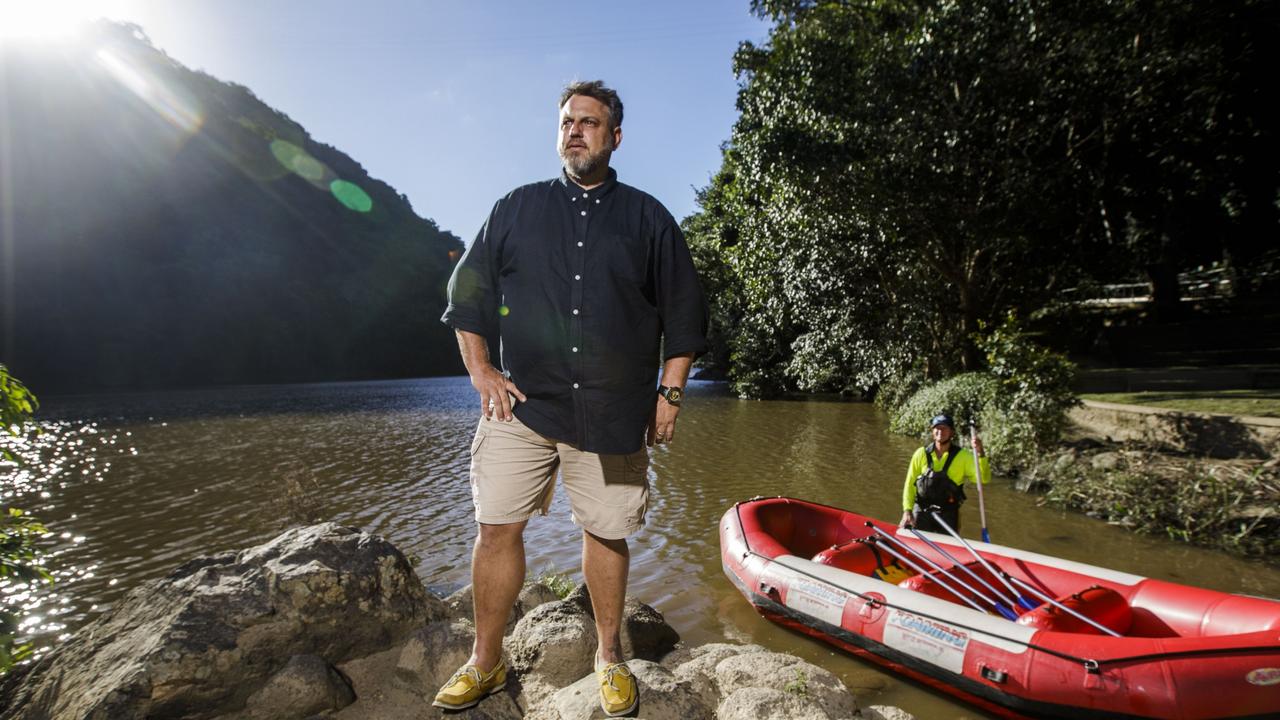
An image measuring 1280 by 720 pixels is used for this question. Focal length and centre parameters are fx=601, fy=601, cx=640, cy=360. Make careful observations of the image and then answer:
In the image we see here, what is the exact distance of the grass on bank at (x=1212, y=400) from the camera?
8609 millimetres

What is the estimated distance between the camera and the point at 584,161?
2455 millimetres

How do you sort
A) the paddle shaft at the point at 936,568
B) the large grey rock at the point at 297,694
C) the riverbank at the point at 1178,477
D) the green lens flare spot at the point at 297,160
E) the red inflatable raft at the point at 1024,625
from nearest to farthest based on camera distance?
the large grey rock at the point at 297,694
the red inflatable raft at the point at 1024,625
the paddle shaft at the point at 936,568
the riverbank at the point at 1178,477
the green lens flare spot at the point at 297,160

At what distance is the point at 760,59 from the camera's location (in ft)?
55.3

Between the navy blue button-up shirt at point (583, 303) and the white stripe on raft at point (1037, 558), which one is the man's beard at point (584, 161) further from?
the white stripe on raft at point (1037, 558)

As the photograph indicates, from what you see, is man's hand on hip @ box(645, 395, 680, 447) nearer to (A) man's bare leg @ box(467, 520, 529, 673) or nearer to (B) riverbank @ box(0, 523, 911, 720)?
(A) man's bare leg @ box(467, 520, 529, 673)

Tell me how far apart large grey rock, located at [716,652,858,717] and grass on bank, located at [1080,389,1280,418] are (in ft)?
28.8

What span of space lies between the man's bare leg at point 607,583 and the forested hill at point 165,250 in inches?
2114

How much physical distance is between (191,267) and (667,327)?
6577 cm

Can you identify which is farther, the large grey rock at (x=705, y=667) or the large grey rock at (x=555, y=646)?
the large grey rock at (x=555, y=646)

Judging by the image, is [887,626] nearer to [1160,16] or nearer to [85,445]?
[1160,16]

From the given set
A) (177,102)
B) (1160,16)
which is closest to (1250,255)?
(1160,16)

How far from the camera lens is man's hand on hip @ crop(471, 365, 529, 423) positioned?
2.34 m

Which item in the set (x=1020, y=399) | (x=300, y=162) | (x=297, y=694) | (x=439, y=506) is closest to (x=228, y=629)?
(x=297, y=694)

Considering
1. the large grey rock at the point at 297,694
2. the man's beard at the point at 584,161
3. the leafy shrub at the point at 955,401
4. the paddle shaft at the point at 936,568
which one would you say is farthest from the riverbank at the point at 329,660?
the leafy shrub at the point at 955,401
